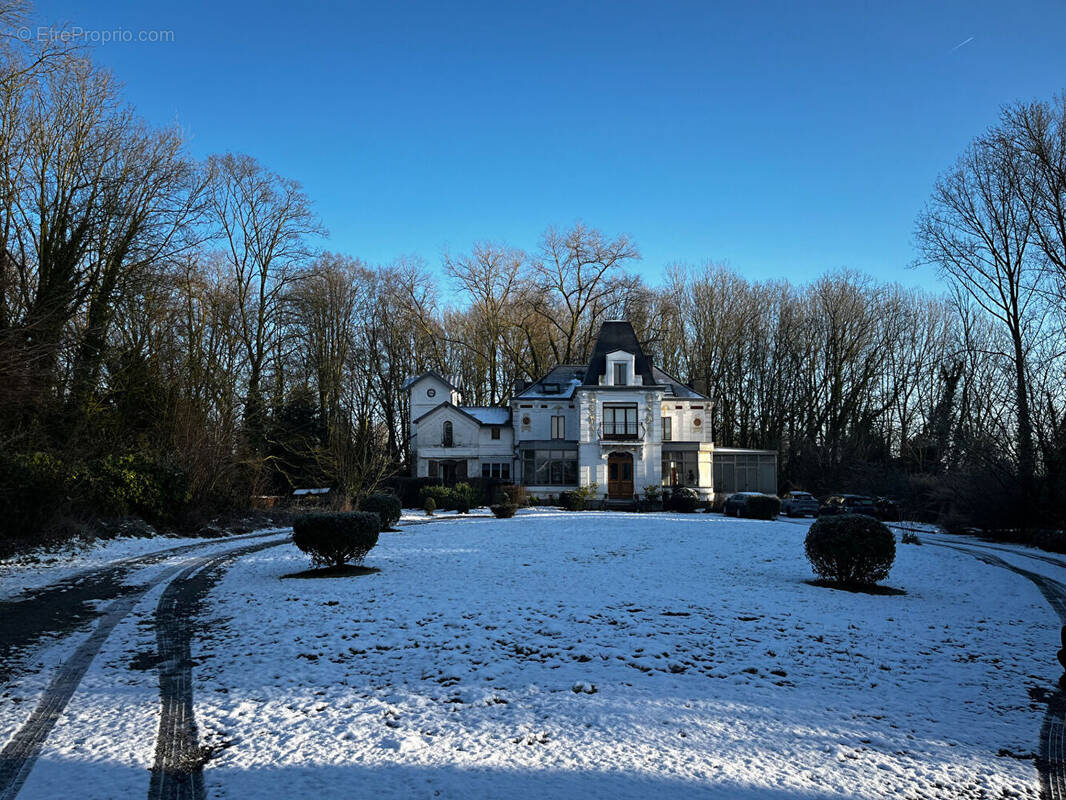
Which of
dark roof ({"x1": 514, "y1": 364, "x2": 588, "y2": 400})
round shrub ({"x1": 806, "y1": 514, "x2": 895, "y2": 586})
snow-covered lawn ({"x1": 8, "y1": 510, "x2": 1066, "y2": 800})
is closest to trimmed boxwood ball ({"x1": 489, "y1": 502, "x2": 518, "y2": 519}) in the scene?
dark roof ({"x1": 514, "y1": 364, "x2": 588, "y2": 400})

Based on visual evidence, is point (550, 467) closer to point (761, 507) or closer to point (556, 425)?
point (556, 425)

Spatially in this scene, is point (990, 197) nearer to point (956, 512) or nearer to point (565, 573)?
point (956, 512)

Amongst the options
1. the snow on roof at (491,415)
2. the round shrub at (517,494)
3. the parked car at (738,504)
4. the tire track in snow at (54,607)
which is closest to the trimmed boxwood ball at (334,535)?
the tire track in snow at (54,607)

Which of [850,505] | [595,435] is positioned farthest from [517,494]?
[850,505]

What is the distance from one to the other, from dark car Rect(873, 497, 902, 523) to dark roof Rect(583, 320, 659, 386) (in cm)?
1361

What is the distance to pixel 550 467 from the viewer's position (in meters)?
41.7

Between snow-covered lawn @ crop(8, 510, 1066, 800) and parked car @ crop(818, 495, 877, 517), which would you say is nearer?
Result: snow-covered lawn @ crop(8, 510, 1066, 800)

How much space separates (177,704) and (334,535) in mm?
6485

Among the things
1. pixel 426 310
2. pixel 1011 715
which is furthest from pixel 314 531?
pixel 426 310

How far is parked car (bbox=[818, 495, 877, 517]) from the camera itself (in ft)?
99.4

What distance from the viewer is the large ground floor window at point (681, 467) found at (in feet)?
136

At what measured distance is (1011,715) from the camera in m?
5.59

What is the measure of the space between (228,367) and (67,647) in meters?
20.4

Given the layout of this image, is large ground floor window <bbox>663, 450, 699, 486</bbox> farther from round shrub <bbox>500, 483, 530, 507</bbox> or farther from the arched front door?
round shrub <bbox>500, 483, 530, 507</bbox>
